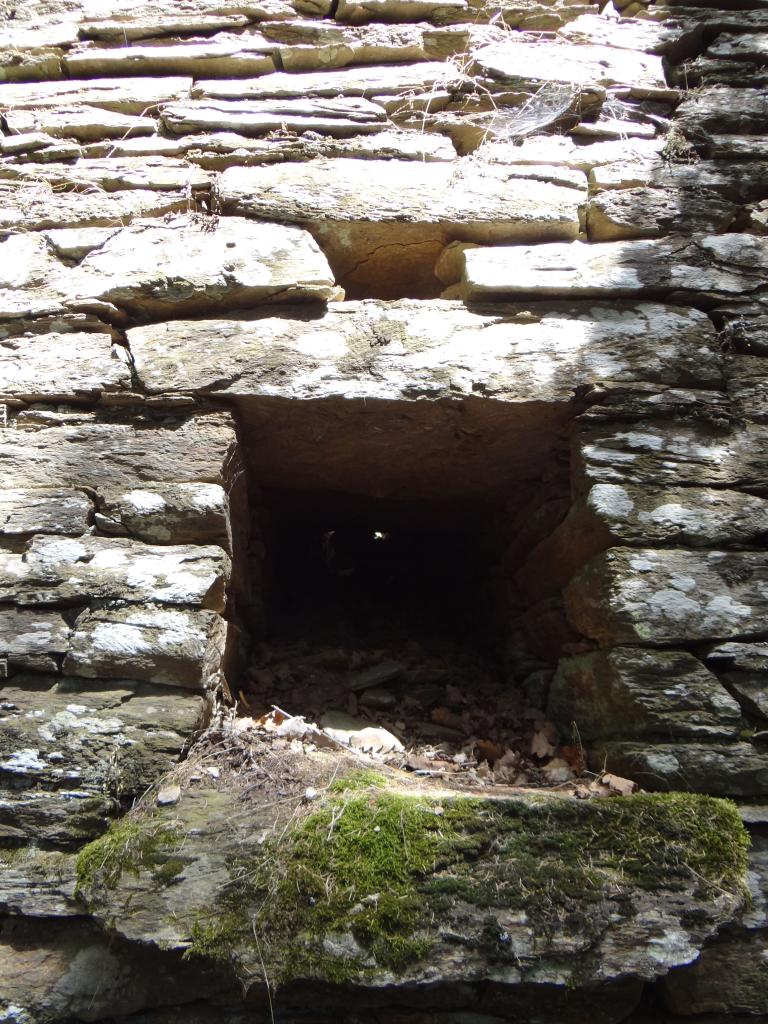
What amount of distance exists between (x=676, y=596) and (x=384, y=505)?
4.75ft

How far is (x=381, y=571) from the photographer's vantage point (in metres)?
3.94

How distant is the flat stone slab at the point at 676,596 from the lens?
6.66 feet

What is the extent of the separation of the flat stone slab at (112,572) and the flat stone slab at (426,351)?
512 millimetres

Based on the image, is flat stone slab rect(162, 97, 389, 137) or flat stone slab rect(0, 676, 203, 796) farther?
flat stone slab rect(162, 97, 389, 137)

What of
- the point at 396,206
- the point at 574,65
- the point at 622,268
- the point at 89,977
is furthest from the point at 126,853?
the point at 574,65

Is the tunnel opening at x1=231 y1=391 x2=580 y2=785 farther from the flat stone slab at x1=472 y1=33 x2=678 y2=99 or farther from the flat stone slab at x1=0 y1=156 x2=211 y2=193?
the flat stone slab at x1=472 y1=33 x2=678 y2=99

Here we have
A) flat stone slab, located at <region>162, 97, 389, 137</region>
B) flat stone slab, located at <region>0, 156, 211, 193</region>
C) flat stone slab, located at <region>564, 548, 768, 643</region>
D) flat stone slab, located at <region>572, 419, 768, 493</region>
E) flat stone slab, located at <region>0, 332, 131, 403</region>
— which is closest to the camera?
flat stone slab, located at <region>564, 548, 768, 643</region>

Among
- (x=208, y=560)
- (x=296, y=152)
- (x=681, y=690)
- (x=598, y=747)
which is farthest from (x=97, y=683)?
(x=296, y=152)

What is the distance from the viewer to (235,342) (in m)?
2.41

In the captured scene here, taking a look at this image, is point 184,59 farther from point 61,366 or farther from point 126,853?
point 126,853

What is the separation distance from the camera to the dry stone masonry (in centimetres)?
164

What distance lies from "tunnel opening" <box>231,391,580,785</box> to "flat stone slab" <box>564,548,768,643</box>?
32 centimetres

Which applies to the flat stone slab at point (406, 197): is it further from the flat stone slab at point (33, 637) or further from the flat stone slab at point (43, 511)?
the flat stone slab at point (33, 637)

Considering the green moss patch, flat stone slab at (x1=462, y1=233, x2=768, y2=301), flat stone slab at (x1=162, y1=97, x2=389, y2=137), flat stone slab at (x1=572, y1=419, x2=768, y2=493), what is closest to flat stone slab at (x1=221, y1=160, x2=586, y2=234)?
flat stone slab at (x1=462, y1=233, x2=768, y2=301)
